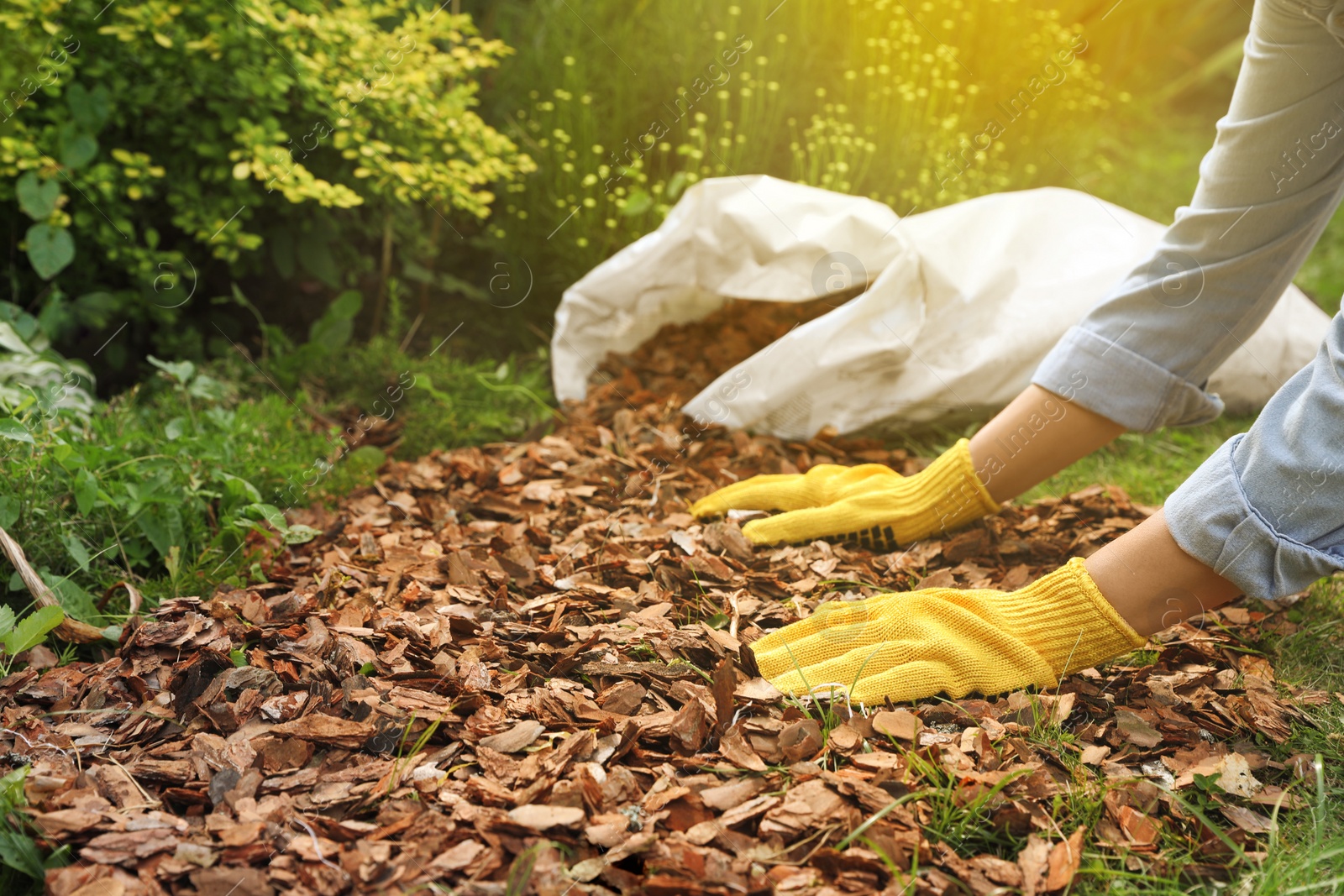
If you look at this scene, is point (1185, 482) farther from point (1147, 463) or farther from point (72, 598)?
point (72, 598)

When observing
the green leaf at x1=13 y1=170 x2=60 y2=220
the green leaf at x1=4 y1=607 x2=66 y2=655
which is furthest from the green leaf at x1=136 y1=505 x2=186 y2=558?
the green leaf at x1=13 y1=170 x2=60 y2=220

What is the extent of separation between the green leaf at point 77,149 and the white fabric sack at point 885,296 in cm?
123

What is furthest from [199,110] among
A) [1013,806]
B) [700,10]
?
[1013,806]

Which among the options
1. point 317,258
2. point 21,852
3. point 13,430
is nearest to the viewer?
point 21,852

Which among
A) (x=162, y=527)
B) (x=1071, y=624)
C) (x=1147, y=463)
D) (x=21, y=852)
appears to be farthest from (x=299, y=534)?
(x=1147, y=463)

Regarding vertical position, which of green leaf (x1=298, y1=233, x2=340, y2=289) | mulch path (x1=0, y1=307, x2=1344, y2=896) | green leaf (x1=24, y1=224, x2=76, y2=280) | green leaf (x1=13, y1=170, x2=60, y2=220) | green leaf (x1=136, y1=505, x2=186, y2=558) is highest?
green leaf (x1=13, y1=170, x2=60, y2=220)

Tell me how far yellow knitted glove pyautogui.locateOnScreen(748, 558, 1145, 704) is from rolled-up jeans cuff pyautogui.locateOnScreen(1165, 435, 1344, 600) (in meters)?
0.15

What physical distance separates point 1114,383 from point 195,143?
7.49ft

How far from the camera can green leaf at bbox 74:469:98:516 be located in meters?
1.62

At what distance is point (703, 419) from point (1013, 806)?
54.1 inches

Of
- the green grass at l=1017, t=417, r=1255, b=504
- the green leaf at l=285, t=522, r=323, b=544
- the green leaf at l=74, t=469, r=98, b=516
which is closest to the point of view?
the green leaf at l=74, t=469, r=98, b=516

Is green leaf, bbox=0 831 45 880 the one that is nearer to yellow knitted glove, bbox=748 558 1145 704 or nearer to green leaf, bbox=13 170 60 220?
yellow knitted glove, bbox=748 558 1145 704

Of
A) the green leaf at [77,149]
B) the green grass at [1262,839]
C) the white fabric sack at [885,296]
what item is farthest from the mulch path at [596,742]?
the green leaf at [77,149]

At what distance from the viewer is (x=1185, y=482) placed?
4.22 feet
